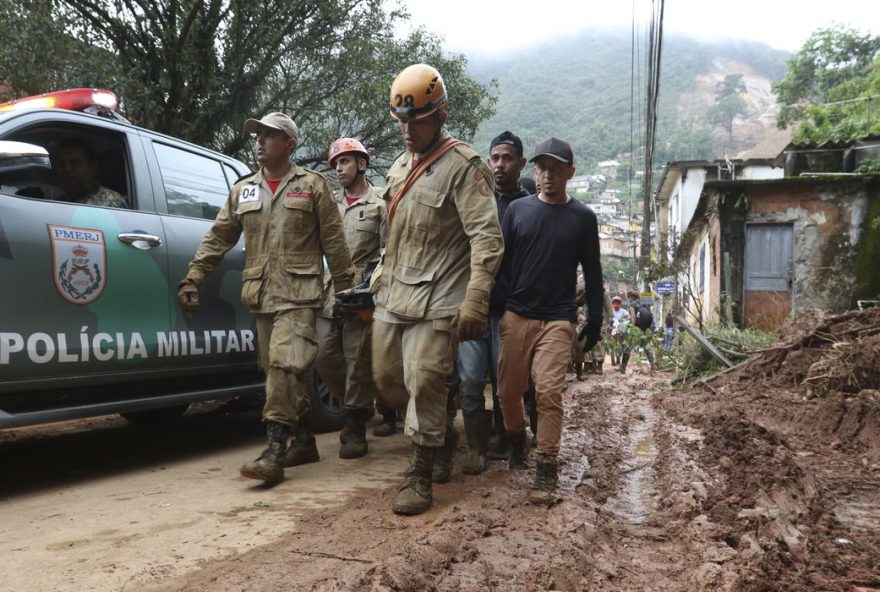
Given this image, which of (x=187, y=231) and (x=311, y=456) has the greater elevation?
(x=187, y=231)

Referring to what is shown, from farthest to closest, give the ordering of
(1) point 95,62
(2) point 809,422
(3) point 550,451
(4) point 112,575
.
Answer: (1) point 95,62
(2) point 809,422
(3) point 550,451
(4) point 112,575

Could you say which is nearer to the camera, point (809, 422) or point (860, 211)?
point (809, 422)

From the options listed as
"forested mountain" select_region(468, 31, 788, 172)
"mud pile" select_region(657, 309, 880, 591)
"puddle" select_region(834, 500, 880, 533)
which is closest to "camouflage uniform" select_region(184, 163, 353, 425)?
"mud pile" select_region(657, 309, 880, 591)

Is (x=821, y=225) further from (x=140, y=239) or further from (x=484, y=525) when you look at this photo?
(x=140, y=239)

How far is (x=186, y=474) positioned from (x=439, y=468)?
1.43m

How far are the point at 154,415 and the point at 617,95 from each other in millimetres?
126952

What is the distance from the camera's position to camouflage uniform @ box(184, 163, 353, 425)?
13.3 feet

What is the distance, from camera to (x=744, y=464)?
4562 mm

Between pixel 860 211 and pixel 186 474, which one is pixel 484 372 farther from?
pixel 860 211

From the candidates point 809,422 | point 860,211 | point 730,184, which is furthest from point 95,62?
point 860,211

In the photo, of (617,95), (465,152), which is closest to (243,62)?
(465,152)

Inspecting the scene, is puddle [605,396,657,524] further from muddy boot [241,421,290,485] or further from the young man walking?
muddy boot [241,421,290,485]

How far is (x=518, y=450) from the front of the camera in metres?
4.47

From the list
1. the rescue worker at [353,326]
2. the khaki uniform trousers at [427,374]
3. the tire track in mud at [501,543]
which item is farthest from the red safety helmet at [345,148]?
the tire track in mud at [501,543]
